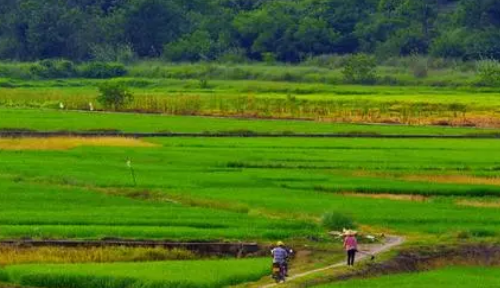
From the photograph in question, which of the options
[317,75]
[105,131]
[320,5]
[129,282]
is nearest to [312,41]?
[320,5]

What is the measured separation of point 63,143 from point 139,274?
1158 inches

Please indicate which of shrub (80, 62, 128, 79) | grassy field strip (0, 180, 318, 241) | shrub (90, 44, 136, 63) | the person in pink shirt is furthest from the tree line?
the person in pink shirt

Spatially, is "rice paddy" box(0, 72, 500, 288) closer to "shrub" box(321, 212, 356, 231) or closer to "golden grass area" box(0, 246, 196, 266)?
"golden grass area" box(0, 246, 196, 266)

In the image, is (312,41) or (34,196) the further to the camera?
(312,41)

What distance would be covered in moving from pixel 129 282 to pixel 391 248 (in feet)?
23.8

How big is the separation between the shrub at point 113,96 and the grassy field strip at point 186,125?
6.46 m

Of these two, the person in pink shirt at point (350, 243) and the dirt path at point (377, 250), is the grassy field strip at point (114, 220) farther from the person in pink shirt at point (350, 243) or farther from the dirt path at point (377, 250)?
the person in pink shirt at point (350, 243)

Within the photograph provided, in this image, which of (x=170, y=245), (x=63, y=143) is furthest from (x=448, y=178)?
(x=63, y=143)

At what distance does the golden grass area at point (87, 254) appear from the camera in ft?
101

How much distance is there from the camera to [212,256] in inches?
1248

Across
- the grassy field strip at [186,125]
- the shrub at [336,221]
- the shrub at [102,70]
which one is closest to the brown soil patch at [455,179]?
the shrub at [336,221]

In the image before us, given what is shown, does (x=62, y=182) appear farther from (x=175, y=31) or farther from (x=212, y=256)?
(x=175, y=31)

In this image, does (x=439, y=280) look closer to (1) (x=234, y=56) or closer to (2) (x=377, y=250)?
(2) (x=377, y=250)

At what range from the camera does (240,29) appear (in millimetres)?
127312
